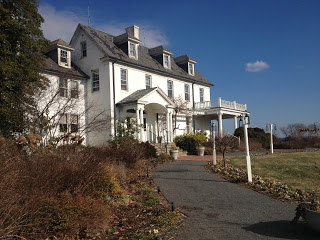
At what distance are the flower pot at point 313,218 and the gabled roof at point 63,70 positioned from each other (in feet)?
52.3

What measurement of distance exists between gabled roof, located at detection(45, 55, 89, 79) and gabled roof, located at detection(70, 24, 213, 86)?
7.95 ft

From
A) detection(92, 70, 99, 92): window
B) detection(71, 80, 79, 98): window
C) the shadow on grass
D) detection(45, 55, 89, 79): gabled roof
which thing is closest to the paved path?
the shadow on grass

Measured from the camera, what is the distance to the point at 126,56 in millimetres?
23422

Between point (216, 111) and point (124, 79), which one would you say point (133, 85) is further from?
point (216, 111)

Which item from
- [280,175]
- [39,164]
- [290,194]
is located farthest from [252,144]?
[39,164]

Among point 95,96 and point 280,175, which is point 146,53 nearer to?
point 95,96

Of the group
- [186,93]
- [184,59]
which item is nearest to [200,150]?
[186,93]

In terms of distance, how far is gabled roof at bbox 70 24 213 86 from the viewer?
22.1 metres

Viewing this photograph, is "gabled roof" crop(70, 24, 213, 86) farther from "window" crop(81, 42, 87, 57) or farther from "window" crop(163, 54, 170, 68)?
"window" crop(81, 42, 87, 57)

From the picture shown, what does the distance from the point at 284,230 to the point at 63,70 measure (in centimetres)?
Result: 1767

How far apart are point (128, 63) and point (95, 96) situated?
141 inches

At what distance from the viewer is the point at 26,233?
4602mm

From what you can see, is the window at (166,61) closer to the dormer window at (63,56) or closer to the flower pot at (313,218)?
the dormer window at (63,56)

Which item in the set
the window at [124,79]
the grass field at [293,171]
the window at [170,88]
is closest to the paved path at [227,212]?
the grass field at [293,171]
